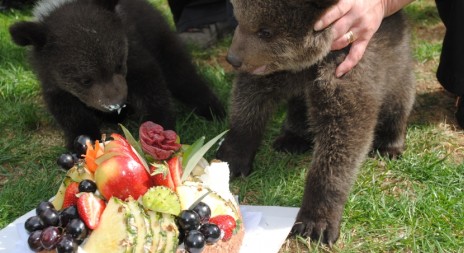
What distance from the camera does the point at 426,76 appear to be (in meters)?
5.25

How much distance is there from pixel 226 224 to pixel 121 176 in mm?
547

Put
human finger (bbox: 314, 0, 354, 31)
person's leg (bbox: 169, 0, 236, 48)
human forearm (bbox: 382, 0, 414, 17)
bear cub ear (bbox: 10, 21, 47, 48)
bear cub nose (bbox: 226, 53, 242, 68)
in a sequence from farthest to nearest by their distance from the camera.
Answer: person's leg (bbox: 169, 0, 236, 48)
bear cub ear (bbox: 10, 21, 47, 48)
human forearm (bbox: 382, 0, 414, 17)
bear cub nose (bbox: 226, 53, 242, 68)
human finger (bbox: 314, 0, 354, 31)

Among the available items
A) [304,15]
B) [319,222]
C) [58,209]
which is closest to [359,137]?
[319,222]

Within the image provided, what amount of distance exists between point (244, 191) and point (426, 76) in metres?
2.51

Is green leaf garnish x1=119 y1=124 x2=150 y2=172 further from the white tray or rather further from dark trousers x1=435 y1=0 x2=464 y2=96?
dark trousers x1=435 y1=0 x2=464 y2=96

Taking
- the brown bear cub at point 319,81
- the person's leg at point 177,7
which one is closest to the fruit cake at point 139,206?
the brown bear cub at point 319,81

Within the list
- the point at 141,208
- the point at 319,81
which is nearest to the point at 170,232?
the point at 141,208

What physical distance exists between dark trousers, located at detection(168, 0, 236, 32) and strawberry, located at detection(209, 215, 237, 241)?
3745 mm

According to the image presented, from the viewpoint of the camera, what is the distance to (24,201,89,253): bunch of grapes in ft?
8.26

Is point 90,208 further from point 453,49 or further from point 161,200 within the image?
point 453,49

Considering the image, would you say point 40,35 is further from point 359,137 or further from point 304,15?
point 359,137

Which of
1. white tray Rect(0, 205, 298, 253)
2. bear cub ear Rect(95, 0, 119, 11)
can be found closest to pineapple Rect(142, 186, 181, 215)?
white tray Rect(0, 205, 298, 253)

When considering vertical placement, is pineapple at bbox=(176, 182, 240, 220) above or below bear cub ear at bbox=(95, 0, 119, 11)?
below

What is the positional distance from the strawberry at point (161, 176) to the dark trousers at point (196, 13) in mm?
3698
